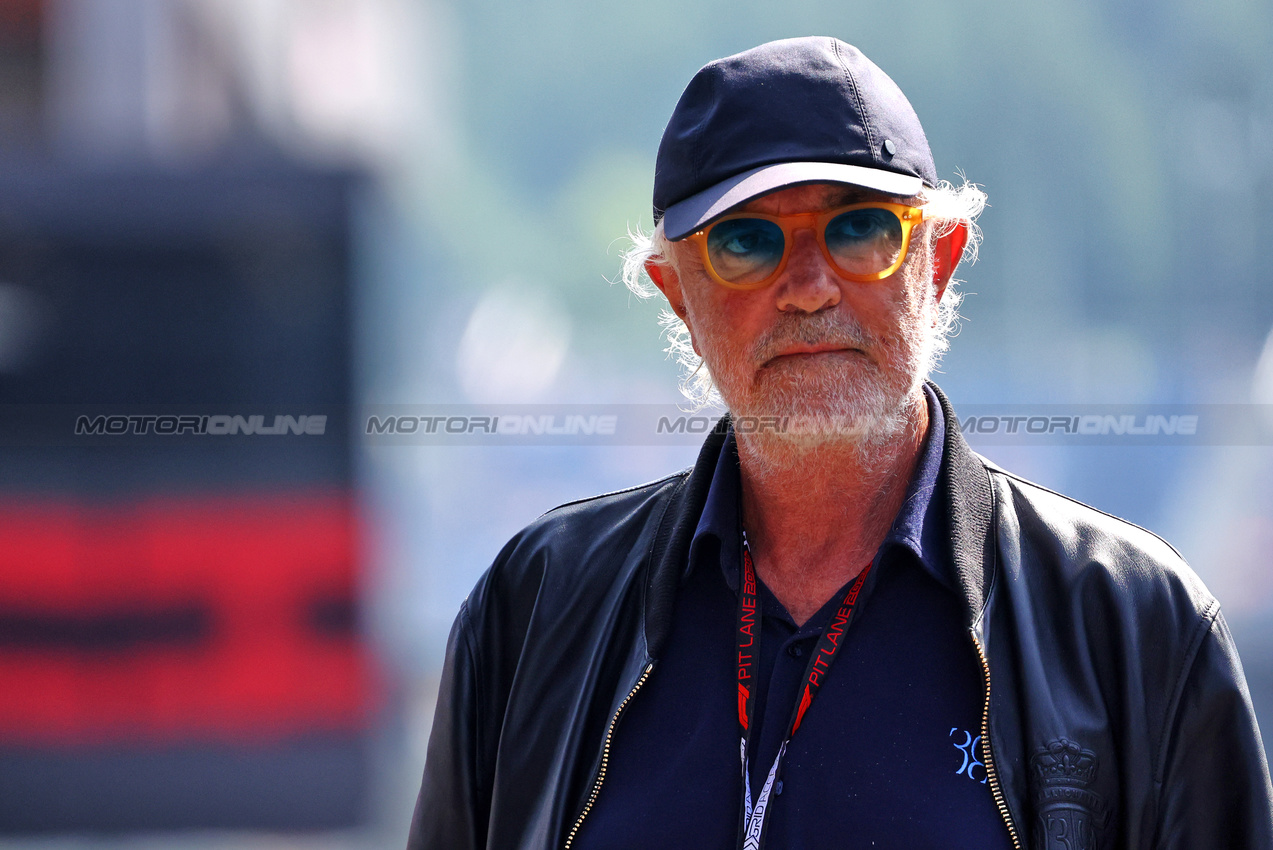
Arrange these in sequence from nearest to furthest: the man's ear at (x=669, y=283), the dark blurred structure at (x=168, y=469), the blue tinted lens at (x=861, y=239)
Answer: the blue tinted lens at (x=861, y=239) → the man's ear at (x=669, y=283) → the dark blurred structure at (x=168, y=469)

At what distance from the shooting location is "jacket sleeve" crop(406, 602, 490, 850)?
1.49 meters

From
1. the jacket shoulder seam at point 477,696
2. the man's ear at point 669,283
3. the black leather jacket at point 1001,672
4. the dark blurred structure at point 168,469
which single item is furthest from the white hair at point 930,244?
the dark blurred structure at point 168,469

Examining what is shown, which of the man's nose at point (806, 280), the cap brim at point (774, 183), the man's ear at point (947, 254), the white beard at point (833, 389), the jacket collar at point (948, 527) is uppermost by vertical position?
the cap brim at point (774, 183)

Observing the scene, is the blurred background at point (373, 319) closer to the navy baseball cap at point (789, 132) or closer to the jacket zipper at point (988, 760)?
the navy baseball cap at point (789, 132)

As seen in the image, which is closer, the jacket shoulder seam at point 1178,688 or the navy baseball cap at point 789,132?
the jacket shoulder seam at point 1178,688

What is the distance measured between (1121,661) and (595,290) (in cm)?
198

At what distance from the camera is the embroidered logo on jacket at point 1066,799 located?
1.12 meters

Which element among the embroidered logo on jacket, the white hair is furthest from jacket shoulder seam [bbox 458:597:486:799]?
the embroidered logo on jacket

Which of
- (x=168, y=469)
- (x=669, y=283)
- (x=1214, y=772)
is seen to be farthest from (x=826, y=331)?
(x=168, y=469)

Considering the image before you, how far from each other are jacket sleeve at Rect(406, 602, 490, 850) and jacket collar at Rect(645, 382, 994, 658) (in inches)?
13.2

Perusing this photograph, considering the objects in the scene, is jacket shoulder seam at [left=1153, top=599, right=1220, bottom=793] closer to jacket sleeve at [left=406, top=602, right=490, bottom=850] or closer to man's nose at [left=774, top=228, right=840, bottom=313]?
man's nose at [left=774, top=228, right=840, bottom=313]

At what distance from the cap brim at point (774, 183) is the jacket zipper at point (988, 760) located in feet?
2.02

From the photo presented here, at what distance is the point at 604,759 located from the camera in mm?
1311

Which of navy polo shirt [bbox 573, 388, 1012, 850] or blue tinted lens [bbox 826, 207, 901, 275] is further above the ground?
blue tinted lens [bbox 826, 207, 901, 275]
